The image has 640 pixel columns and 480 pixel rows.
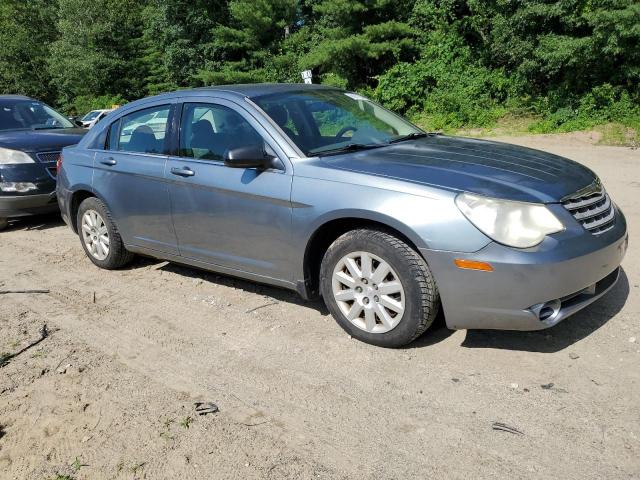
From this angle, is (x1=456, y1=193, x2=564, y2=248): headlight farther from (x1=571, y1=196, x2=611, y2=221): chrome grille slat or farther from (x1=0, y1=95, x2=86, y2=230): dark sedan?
(x1=0, y1=95, x2=86, y2=230): dark sedan

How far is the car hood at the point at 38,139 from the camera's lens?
805 cm

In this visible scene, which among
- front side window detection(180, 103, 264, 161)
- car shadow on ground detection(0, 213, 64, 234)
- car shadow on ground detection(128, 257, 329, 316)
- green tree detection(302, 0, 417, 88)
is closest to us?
front side window detection(180, 103, 264, 161)

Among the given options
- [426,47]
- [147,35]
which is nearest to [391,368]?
[426,47]

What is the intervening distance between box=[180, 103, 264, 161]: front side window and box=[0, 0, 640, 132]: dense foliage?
12.4 m

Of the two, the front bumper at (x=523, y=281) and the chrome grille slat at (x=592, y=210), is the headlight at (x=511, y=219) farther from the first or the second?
the chrome grille slat at (x=592, y=210)

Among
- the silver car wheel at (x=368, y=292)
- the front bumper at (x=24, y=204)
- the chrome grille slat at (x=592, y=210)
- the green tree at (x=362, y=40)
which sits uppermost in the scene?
the green tree at (x=362, y=40)

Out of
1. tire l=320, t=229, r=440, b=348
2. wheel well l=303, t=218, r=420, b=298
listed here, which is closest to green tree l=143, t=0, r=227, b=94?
wheel well l=303, t=218, r=420, b=298

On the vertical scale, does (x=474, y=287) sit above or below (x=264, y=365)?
above

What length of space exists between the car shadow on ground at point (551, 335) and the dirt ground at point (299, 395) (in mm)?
13

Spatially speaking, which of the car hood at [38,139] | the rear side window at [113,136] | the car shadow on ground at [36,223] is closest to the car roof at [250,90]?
the rear side window at [113,136]

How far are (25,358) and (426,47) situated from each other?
1994 centimetres

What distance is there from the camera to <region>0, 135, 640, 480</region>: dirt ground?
2.75 meters

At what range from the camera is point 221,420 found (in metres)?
3.15

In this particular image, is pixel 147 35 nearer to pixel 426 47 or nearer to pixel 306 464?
pixel 426 47
